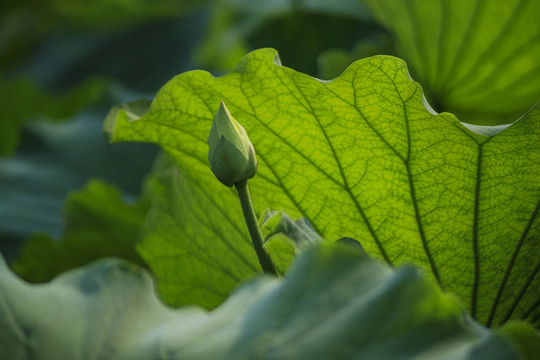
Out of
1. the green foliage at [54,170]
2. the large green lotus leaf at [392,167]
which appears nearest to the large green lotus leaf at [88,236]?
the green foliage at [54,170]

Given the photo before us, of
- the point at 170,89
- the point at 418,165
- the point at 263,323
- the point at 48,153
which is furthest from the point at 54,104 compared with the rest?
the point at 263,323

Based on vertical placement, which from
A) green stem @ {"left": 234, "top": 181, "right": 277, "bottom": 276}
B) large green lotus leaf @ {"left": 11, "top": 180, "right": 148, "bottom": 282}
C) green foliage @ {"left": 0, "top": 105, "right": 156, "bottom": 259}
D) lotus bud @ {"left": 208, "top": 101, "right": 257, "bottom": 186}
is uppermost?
lotus bud @ {"left": 208, "top": 101, "right": 257, "bottom": 186}

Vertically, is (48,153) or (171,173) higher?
(171,173)

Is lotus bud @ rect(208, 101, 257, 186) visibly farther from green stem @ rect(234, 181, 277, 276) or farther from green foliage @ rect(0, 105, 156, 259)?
green foliage @ rect(0, 105, 156, 259)

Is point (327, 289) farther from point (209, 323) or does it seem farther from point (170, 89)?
point (170, 89)

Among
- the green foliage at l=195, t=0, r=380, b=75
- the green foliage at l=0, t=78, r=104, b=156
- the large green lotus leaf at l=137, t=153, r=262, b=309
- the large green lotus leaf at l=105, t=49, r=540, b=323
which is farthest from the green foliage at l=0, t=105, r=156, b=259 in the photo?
the large green lotus leaf at l=105, t=49, r=540, b=323

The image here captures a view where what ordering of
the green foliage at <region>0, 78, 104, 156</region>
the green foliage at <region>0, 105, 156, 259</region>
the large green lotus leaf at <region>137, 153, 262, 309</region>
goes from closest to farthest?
1. the large green lotus leaf at <region>137, 153, 262, 309</region>
2. the green foliage at <region>0, 105, 156, 259</region>
3. the green foliage at <region>0, 78, 104, 156</region>

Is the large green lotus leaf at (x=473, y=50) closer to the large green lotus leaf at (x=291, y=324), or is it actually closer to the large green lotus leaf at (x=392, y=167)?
the large green lotus leaf at (x=392, y=167)
